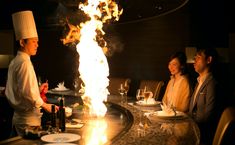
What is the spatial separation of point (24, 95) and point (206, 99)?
6.25 feet

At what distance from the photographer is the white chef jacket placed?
2.93m

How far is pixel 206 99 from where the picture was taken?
3316 millimetres

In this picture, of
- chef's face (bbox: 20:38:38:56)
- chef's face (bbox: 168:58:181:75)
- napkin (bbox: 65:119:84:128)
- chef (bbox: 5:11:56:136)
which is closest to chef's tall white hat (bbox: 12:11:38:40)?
chef's face (bbox: 20:38:38:56)

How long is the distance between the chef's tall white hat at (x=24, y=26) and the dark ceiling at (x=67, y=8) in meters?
0.34

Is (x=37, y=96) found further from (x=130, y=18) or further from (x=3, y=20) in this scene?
(x=3, y=20)

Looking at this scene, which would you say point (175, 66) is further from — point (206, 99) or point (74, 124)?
point (74, 124)

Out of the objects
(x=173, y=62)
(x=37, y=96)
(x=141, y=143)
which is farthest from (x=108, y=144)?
(x=173, y=62)

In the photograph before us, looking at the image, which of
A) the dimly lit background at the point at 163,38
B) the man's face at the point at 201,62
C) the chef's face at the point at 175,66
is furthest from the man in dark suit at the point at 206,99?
the dimly lit background at the point at 163,38

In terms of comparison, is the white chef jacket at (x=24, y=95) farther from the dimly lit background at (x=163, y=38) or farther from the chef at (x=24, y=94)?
the dimly lit background at (x=163, y=38)

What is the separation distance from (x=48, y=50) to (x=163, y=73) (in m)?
3.21

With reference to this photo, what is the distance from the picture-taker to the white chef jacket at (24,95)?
293 centimetres

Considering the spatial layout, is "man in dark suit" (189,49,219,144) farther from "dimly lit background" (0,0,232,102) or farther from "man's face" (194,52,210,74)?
A: "dimly lit background" (0,0,232,102)

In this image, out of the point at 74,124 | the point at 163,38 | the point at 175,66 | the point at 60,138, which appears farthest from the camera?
the point at 163,38

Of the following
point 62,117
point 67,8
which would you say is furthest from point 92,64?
point 62,117
